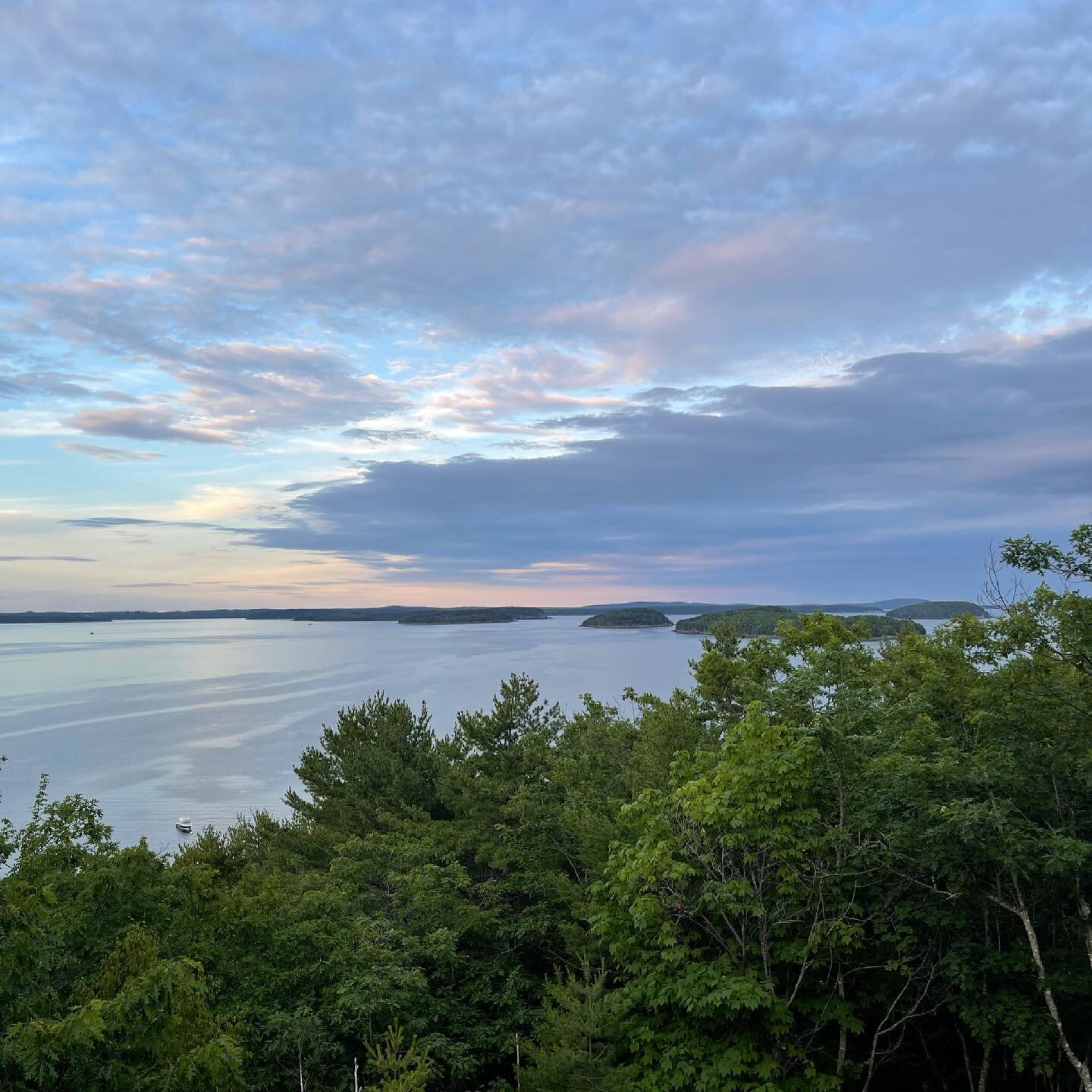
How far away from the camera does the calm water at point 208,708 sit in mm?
55719

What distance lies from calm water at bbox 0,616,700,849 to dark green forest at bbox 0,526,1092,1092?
3163 cm

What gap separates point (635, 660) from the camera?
145875 mm

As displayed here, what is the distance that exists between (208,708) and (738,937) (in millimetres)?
95772

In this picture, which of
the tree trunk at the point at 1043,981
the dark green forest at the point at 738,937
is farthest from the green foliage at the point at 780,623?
the tree trunk at the point at 1043,981

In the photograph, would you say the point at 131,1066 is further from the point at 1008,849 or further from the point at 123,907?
the point at 1008,849

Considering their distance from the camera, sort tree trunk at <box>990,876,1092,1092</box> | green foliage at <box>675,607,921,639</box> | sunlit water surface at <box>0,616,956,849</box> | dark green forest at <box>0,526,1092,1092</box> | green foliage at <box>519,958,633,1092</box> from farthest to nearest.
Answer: sunlit water surface at <box>0,616,956,849</box> < green foliage at <box>675,607,921,639</box> < green foliage at <box>519,958,633,1092</box> < tree trunk at <box>990,876,1092,1092</box> < dark green forest at <box>0,526,1092,1092</box>

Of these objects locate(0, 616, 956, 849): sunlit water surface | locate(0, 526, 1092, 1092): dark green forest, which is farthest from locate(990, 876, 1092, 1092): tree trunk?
locate(0, 616, 956, 849): sunlit water surface

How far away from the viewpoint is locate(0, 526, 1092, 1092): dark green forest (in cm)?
1067

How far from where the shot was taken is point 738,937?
43.3ft

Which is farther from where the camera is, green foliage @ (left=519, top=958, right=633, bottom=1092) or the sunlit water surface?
the sunlit water surface

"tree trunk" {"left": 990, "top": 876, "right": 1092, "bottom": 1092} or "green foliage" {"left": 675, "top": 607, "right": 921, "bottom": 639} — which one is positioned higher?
"green foliage" {"left": 675, "top": 607, "right": 921, "bottom": 639}

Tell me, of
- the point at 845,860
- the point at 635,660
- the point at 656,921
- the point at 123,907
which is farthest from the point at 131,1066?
the point at 635,660

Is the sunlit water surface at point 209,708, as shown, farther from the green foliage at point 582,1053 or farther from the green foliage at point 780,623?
the green foliage at point 582,1053

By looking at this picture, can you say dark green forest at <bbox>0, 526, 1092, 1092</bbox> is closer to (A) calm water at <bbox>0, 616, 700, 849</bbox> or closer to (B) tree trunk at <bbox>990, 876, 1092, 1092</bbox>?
(B) tree trunk at <bbox>990, 876, 1092, 1092</bbox>
